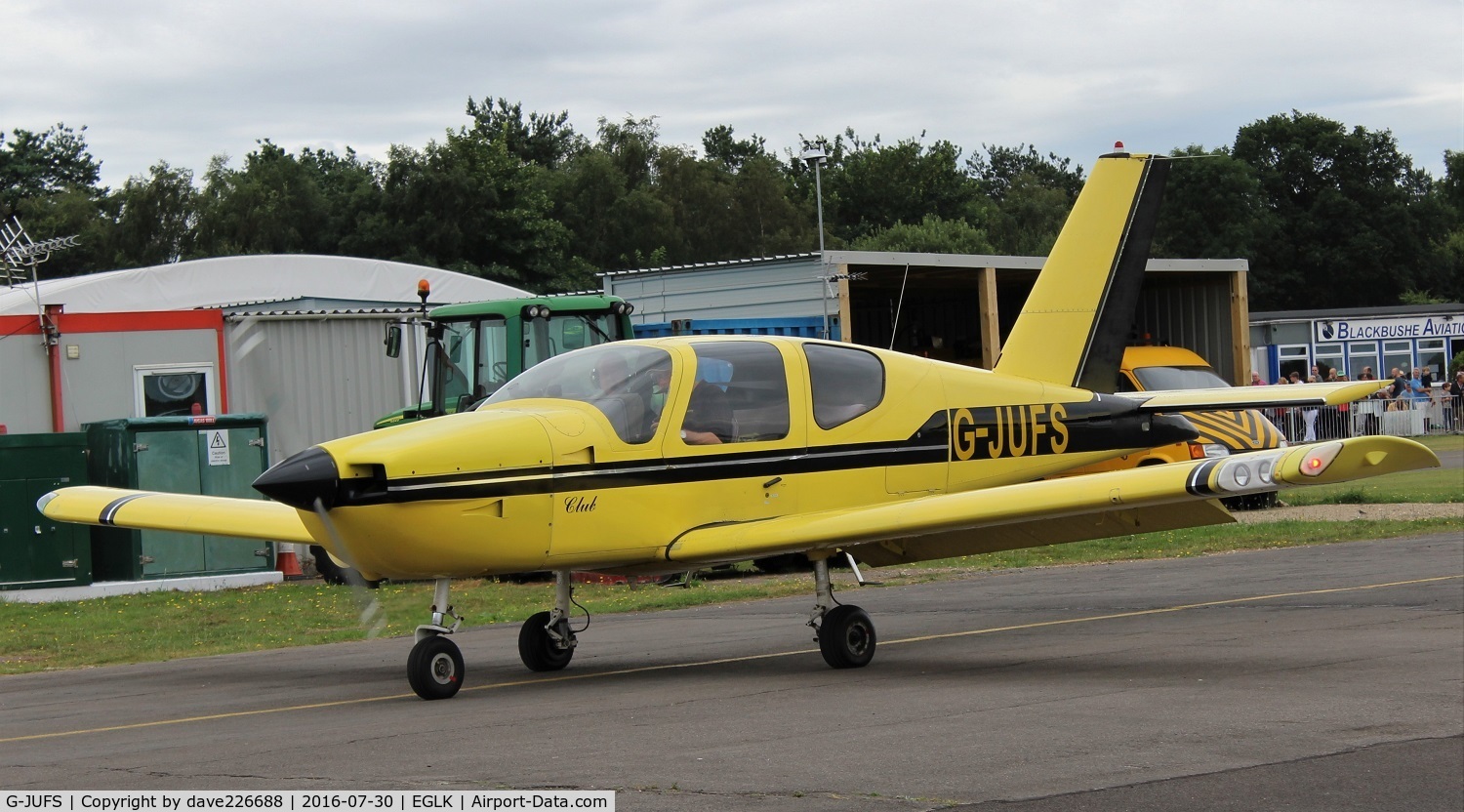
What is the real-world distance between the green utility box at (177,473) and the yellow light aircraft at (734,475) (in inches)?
241

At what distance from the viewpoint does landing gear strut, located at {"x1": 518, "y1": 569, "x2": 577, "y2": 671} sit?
10312 mm

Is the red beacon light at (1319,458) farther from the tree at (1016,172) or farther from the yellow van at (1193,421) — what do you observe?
the tree at (1016,172)

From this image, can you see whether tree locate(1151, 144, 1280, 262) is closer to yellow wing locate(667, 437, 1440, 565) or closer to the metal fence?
the metal fence

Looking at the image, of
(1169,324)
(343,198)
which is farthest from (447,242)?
(1169,324)

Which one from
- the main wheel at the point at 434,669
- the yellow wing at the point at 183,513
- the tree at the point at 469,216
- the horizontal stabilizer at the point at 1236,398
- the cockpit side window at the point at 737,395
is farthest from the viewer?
the tree at the point at 469,216

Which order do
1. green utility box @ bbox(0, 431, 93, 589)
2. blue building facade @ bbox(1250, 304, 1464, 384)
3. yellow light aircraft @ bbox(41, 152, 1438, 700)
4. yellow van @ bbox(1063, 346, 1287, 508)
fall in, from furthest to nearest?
blue building facade @ bbox(1250, 304, 1464, 384) → yellow van @ bbox(1063, 346, 1287, 508) → green utility box @ bbox(0, 431, 93, 589) → yellow light aircraft @ bbox(41, 152, 1438, 700)

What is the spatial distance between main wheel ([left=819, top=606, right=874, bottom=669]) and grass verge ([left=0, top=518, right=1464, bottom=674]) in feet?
12.6

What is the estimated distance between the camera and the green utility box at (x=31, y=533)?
56.3ft

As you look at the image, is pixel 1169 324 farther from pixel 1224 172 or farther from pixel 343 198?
pixel 1224 172

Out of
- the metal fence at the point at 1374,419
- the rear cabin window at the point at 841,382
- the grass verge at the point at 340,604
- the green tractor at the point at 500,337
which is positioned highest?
the green tractor at the point at 500,337

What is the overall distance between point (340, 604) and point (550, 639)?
608 cm

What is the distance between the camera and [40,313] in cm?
2011

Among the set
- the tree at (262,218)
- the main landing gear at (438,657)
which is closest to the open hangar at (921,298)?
the main landing gear at (438,657)

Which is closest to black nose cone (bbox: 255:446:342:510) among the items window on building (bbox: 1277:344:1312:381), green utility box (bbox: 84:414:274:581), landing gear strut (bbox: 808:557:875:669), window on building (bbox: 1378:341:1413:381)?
landing gear strut (bbox: 808:557:875:669)
